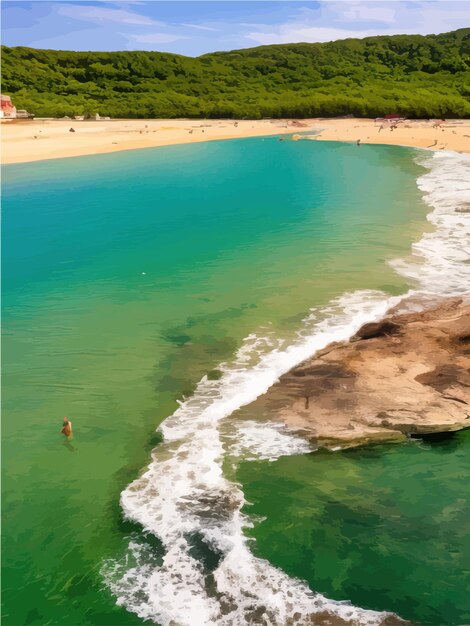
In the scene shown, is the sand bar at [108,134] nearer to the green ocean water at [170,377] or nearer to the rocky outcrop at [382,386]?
the green ocean water at [170,377]

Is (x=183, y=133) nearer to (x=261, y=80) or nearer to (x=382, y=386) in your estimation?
(x=261, y=80)

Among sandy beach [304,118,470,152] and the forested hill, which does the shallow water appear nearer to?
sandy beach [304,118,470,152]

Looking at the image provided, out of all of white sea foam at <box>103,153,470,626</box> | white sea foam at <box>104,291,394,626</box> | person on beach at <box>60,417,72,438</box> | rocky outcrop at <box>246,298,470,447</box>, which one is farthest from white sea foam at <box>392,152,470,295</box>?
person on beach at <box>60,417,72,438</box>

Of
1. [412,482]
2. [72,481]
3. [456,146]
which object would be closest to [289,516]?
[412,482]

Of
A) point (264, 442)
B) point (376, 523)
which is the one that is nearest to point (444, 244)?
point (264, 442)

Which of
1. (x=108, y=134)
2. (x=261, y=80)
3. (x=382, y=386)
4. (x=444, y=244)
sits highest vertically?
(x=261, y=80)

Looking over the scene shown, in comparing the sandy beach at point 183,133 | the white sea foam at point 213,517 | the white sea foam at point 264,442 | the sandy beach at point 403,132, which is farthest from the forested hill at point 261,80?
the white sea foam at point 264,442
